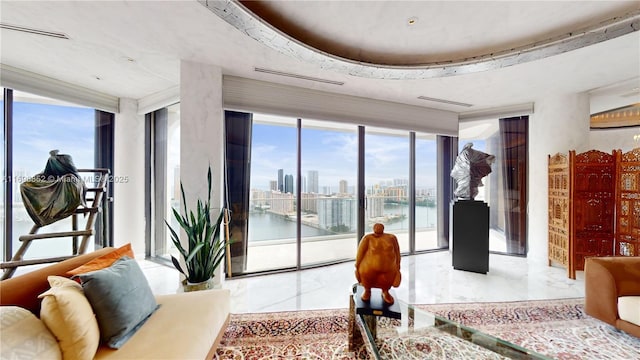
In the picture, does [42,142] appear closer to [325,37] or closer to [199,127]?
[199,127]

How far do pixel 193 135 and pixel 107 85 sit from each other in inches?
64.3

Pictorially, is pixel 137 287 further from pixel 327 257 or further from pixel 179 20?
pixel 327 257

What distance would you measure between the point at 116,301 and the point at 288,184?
2164 mm

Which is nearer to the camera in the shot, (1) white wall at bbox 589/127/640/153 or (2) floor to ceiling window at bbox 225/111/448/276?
(2) floor to ceiling window at bbox 225/111/448/276

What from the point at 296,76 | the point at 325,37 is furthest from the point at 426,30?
the point at 296,76

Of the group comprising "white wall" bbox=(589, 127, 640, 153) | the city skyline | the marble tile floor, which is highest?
"white wall" bbox=(589, 127, 640, 153)

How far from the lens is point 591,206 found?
9.90 ft

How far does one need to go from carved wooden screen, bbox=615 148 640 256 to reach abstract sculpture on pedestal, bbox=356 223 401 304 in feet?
10.4

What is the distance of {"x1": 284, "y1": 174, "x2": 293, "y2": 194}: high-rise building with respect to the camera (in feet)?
10.6

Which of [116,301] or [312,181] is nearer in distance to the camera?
[116,301]

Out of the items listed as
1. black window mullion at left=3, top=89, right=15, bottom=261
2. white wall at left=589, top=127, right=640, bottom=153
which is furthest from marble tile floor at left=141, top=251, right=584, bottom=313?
white wall at left=589, top=127, right=640, bottom=153

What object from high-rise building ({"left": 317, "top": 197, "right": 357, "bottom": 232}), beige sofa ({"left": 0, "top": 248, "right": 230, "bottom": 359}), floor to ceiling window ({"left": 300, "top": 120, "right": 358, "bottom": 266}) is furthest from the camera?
high-rise building ({"left": 317, "top": 197, "right": 357, "bottom": 232})

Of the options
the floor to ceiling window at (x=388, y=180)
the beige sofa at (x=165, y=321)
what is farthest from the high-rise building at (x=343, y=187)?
the beige sofa at (x=165, y=321)

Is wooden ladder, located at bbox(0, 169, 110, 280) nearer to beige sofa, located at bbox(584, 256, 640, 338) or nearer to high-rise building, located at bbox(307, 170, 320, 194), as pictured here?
high-rise building, located at bbox(307, 170, 320, 194)
